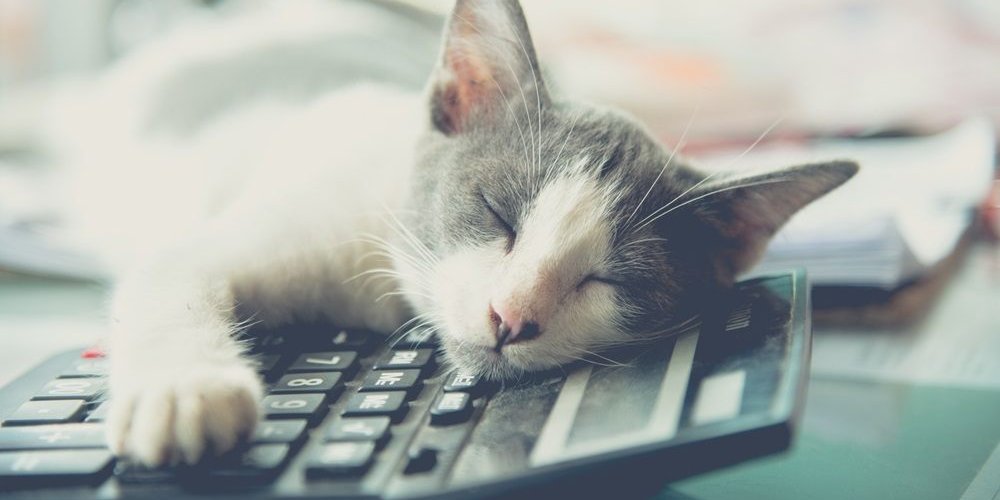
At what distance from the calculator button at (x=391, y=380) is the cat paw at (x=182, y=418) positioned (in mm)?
83

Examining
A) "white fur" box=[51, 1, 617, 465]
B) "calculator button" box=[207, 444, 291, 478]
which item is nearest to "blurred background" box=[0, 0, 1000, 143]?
"white fur" box=[51, 1, 617, 465]

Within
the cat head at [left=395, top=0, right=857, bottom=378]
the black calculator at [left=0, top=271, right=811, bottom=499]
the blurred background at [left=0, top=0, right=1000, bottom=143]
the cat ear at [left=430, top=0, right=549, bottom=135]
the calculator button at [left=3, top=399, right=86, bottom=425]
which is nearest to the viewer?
the black calculator at [left=0, top=271, right=811, bottom=499]

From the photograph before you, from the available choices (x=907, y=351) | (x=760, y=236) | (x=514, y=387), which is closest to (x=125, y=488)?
(x=514, y=387)

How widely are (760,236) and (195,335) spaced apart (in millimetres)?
477

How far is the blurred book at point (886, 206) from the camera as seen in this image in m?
0.94

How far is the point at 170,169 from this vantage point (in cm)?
116

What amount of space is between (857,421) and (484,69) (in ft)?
1.45

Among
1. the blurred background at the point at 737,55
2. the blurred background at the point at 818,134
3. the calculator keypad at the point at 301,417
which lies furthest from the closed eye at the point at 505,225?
the blurred background at the point at 737,55

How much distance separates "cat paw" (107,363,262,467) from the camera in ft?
1.56

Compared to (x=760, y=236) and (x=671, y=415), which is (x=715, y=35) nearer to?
(x=760, y=236)

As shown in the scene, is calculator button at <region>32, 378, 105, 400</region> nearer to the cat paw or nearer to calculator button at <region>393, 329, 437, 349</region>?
the cat paw

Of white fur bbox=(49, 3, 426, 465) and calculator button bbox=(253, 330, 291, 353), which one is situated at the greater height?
white fur bbox=(49, 3, 426, 465)

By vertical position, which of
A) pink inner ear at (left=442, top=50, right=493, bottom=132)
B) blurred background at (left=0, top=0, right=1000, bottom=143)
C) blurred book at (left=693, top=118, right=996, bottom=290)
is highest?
pink inner ear at (left=442, top=50, right=493, bottom=132)

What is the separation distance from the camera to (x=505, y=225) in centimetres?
73
